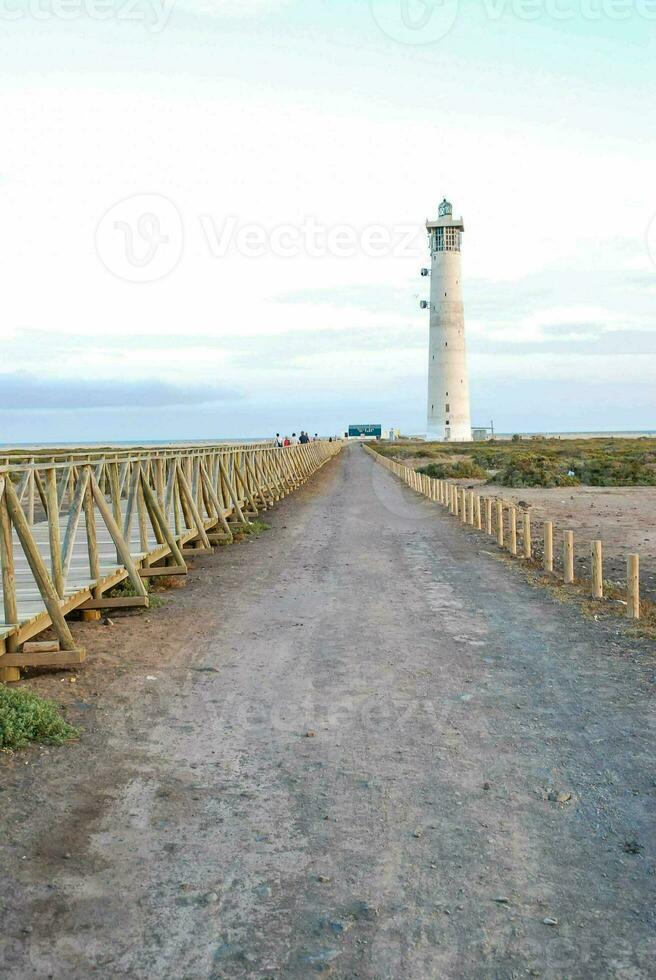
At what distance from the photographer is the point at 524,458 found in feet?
158

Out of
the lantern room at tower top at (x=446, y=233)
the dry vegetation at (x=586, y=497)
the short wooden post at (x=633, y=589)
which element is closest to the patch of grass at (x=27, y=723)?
the short wooden post at (x=633, y=589)

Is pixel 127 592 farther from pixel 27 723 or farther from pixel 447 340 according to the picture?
pixel 447 340

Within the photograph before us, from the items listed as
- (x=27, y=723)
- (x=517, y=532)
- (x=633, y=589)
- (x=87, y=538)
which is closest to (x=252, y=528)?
(x=517, y=532)

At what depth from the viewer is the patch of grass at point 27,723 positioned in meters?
5.85

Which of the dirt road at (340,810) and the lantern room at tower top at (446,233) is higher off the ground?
the lantern room at tower top at (446,233)

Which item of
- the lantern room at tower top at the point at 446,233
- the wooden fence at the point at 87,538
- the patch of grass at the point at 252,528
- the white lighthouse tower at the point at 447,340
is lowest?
the patch of grass at the point at 252,528

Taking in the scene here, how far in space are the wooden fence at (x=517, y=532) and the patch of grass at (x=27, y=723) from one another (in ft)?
23.8

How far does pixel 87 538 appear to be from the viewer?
10.7 metres

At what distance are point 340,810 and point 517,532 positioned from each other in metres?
16.9

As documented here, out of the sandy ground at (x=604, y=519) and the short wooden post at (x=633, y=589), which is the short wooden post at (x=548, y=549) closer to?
the sandy ground at (x=604, y=519)

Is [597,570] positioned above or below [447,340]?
below

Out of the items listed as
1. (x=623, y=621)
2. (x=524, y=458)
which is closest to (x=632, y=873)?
(x=623, y=621)

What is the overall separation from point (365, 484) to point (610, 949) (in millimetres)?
36894

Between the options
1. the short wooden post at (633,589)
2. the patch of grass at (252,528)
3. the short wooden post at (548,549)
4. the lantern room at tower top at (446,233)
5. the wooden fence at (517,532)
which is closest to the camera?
the short wooden post at (633,589)
